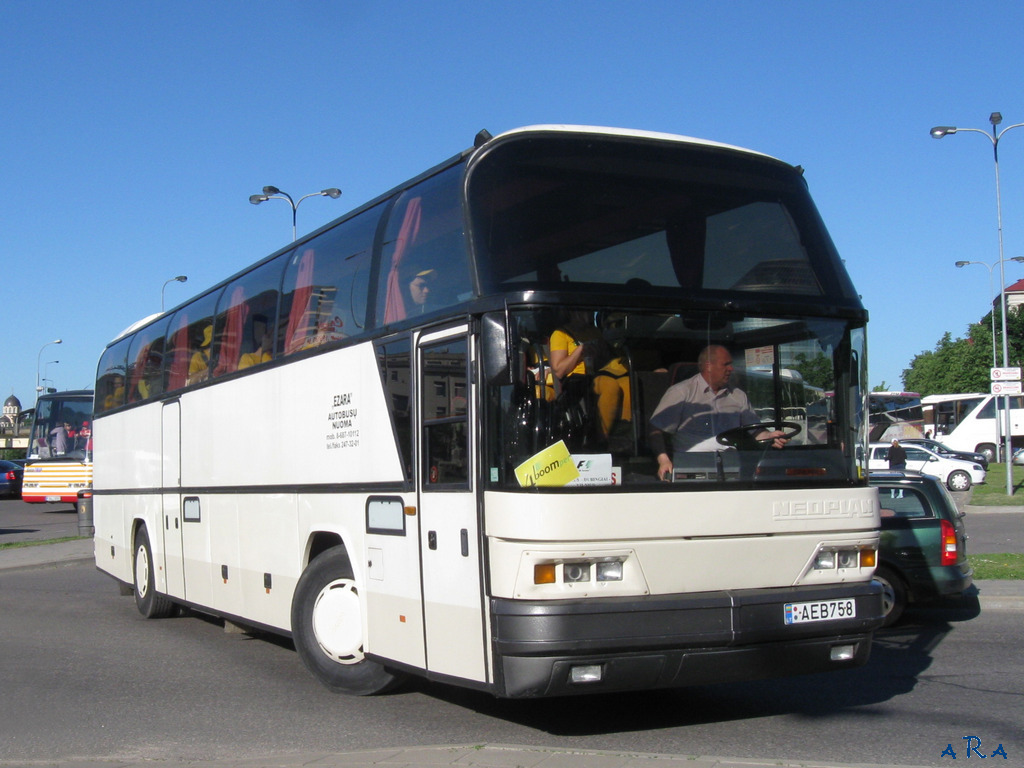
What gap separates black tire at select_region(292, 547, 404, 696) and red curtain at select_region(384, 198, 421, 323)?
1877 mm

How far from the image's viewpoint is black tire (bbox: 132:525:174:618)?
1294 cm

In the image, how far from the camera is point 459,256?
256 inches

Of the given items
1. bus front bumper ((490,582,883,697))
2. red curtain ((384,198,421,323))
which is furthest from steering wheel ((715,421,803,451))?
red curtain ((384,198,421,323))

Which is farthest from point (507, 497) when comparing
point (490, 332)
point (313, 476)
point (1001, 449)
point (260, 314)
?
point (1001, 449)

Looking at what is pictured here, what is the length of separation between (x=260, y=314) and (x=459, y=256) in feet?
13.2

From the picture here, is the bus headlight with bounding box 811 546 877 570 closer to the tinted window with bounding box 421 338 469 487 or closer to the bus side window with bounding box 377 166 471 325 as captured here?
the tinted window with bounding box 421 338 469 487

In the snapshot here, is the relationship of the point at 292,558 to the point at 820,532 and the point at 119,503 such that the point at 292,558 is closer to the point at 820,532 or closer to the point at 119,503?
the point at 820,532

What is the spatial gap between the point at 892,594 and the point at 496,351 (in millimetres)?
6733

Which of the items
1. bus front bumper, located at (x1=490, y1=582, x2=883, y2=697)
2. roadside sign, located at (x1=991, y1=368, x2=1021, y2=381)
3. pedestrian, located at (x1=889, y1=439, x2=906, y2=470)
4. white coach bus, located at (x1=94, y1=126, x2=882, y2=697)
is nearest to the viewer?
bus front bumper, located at (x1=490, y1=582, x2=883, y2=697)

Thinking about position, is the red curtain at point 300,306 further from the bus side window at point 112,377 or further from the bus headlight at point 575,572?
the bus side window at point 112,377

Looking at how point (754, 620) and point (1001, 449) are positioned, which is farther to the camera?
point (1001, 449)

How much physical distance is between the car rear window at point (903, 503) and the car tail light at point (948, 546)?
0.89 feet

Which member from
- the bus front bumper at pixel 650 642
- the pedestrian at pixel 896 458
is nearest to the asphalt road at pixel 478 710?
the bus front bumper at pixel 650 642

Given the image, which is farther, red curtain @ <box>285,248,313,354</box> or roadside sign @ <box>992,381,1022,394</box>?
roadside sign @ <box>992,381,1022,394</box>
